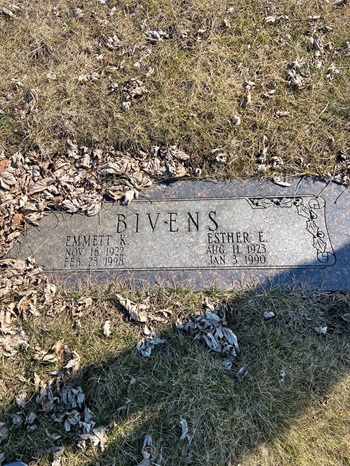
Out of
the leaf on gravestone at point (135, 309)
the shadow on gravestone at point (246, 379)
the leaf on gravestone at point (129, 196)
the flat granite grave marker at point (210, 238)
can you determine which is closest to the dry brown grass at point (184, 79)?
the flat granite grave marker at point (210, 238)

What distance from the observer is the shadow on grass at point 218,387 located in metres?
2.48

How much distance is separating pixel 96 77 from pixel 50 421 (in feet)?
9.65

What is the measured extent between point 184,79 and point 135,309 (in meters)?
2.17

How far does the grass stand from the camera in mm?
2516

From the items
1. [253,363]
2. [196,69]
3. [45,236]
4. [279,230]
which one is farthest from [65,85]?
[253,363]

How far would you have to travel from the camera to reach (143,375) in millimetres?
2668

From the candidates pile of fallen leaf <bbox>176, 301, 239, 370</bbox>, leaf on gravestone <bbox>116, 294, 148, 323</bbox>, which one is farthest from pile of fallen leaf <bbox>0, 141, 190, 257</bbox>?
pile of fallen leaf <bbox>176, 301, 239, 370</bbox>

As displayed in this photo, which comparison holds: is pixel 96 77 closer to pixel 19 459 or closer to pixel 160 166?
pixel 160 166

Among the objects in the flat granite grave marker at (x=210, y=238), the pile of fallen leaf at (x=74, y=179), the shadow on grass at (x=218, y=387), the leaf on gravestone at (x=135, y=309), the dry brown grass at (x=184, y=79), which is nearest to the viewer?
the shadow on grass at (x=218, y=387)

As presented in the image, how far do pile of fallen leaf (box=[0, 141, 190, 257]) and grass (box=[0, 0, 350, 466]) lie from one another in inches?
4.2

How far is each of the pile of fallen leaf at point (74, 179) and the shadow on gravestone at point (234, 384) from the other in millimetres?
1229

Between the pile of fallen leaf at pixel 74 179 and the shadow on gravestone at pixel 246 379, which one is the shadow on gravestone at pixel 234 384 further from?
the pile of fallen leaf at pixel 74 179

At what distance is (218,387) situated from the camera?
2617mm

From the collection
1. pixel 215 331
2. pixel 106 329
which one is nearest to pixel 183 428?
pixel 215 331
